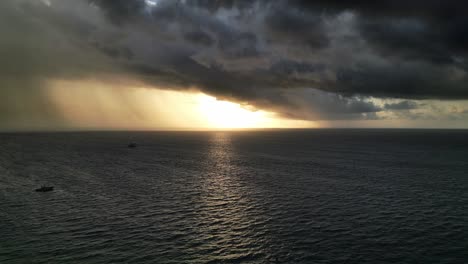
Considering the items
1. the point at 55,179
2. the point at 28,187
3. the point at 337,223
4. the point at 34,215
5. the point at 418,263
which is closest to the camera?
the point at 418,263

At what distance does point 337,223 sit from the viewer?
4247cm

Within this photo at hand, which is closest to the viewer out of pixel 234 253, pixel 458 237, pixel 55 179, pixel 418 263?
pixel 418 263

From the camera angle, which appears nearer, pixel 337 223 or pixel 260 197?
pixel 337 223

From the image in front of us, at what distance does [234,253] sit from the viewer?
3278cm

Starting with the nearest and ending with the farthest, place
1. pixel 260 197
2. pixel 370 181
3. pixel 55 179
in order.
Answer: pixel 260 197, pixel 370 181, pixel 55 179

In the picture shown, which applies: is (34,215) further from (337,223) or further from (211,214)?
(337,223)

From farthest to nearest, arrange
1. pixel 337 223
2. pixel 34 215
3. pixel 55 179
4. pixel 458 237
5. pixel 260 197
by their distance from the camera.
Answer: pixel 55 179, pixel 260 197, pixel 34 215, pixel 337 223, pixel 458 237

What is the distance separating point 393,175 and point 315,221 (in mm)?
56050

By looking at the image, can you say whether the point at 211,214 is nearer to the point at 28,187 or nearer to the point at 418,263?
the point at 418,263

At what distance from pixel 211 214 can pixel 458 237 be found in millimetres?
37335

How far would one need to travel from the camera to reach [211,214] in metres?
48.7

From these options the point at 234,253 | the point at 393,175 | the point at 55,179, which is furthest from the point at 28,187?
the point at 393,175

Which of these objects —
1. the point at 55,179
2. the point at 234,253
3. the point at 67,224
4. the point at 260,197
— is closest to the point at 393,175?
the point at 260,197

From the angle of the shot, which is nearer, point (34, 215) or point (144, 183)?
point (34, 215)
